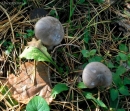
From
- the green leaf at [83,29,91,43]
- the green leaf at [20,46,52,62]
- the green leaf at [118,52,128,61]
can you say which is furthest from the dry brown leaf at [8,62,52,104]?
the green leaf at [118,52,128,61]

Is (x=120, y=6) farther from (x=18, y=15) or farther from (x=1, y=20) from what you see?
(x=1, y=20)

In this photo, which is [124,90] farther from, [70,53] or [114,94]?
[70,53]

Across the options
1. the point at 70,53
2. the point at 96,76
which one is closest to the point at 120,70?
the point at 96,76

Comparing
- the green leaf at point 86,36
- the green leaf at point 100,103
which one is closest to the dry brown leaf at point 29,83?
the green leaf at point 100,103

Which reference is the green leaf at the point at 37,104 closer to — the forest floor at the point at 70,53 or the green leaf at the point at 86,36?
the forest floor at the point at 70,53

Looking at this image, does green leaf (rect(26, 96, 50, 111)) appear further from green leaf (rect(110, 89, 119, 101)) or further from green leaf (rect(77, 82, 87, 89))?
green leaf (rect(110, 89, 119, 101))

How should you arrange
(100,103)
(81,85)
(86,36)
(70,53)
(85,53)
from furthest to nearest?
(86,36)
(70,53)
(85,53)
(81,85)
(100,103)
